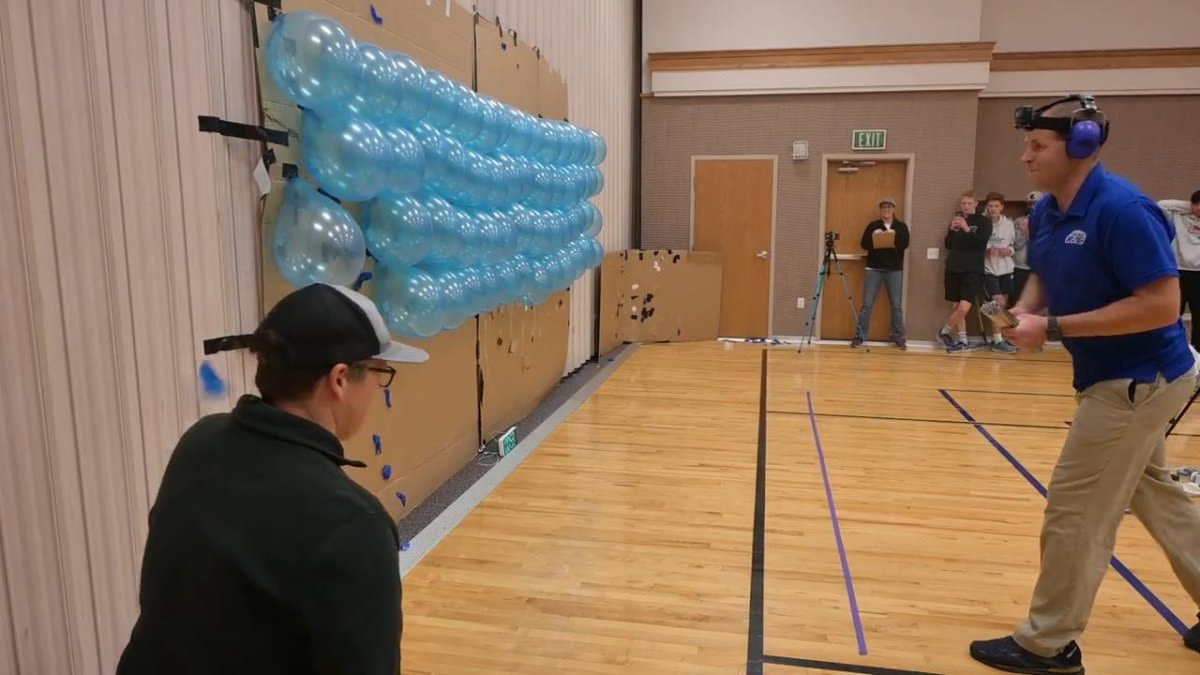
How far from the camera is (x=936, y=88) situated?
9.38 metres

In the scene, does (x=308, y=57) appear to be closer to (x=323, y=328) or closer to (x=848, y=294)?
(x=323, y=328)

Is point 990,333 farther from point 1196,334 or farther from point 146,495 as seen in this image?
point 146,495

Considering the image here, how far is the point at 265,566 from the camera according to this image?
102 cm

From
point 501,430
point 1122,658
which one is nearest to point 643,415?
point 501,430

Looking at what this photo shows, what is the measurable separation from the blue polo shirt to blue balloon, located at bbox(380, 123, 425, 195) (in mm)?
2309

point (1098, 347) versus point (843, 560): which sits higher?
point (1098, 347)

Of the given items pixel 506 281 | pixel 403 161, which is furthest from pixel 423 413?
pixel 403 161

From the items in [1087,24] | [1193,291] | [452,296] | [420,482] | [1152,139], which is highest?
[1087,24]

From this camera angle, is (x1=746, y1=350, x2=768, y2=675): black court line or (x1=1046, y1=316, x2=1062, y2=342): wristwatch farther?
(x1=746, y1=350, x2=768, y2=675): black court line

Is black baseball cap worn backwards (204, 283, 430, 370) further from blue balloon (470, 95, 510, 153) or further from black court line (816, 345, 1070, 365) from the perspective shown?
black court line (816, 345, 1070, 365)

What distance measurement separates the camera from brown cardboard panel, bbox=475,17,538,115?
484 cm

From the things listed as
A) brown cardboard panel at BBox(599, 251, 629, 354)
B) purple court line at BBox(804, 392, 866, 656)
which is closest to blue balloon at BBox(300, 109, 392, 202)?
purple court line at BBox(804, 392, 866, 656)

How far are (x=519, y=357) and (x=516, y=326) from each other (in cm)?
24

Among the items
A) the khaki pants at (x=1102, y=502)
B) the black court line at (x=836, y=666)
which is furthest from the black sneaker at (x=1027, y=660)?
the black court line at (x=836, y=666)
